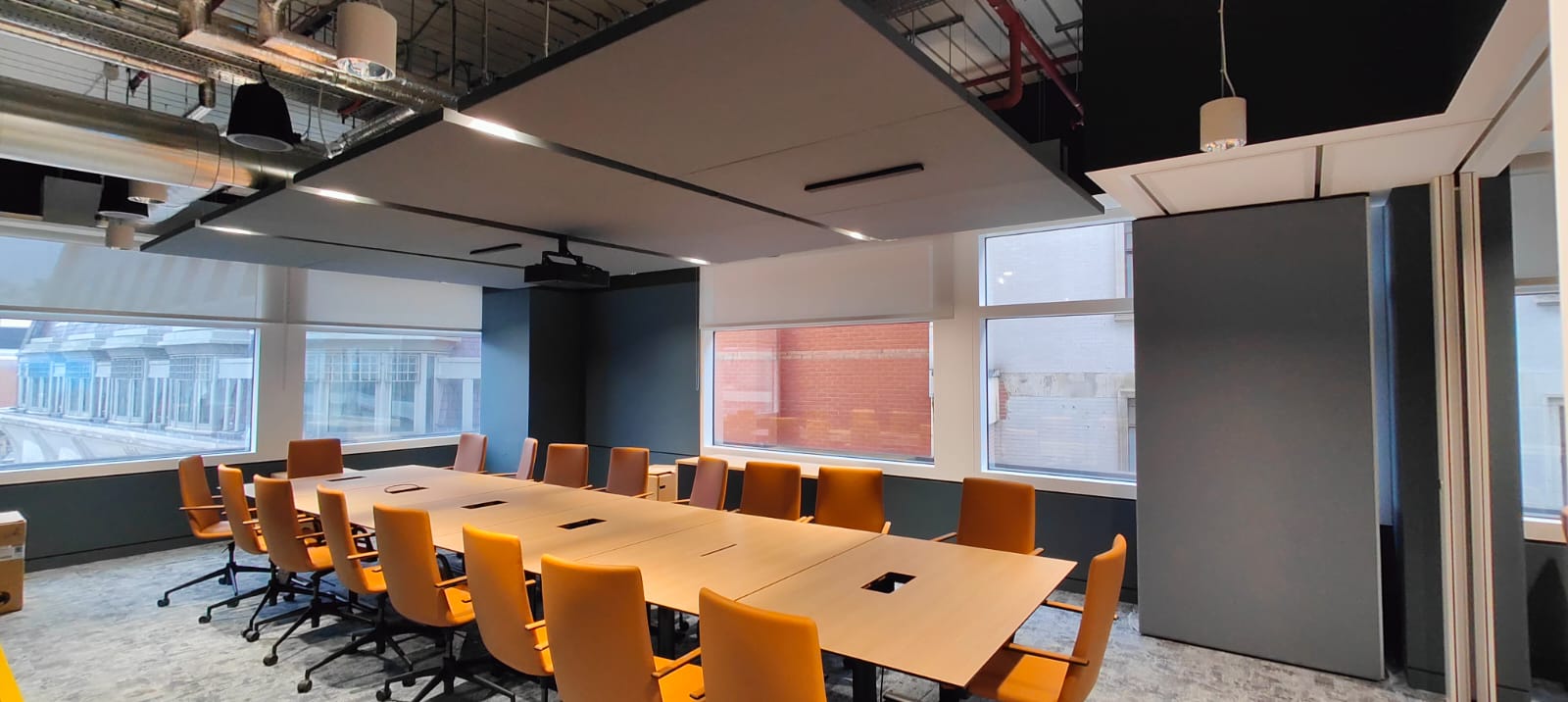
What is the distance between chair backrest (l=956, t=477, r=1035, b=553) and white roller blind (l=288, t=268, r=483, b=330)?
6908 mm

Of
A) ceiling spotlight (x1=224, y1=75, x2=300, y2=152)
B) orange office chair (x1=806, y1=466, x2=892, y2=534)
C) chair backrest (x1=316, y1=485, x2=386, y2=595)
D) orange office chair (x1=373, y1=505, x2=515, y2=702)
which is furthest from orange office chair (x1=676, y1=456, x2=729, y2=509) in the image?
ceiling spotlight (x1=224, y1=75, x2=300, y2=152)

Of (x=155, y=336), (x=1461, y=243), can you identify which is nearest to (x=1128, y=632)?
(x=1461, y=243)

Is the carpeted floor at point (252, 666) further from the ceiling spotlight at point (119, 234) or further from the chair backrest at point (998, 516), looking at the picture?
the ceiling spotlight at point (119, 234)

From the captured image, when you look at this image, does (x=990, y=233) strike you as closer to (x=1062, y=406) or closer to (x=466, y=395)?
(x=1062, y=406)

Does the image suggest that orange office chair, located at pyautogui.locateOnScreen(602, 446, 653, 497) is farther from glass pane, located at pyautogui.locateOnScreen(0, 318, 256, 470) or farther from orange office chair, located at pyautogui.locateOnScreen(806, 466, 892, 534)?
glass pane, located at pyautogui.locateOnScreen(0, 318, 256, 470)

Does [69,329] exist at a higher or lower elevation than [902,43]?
lower

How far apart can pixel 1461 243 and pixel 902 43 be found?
2.78m

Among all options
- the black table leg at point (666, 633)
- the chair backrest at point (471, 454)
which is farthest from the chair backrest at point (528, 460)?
the black table leg at point (666, 633)

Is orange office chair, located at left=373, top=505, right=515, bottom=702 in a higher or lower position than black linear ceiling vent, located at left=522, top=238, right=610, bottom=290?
lower

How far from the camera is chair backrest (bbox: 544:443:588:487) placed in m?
6.06

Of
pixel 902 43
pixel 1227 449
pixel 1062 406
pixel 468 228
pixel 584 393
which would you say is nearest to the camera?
pixel 902 43

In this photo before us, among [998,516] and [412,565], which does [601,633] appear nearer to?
[412,565]

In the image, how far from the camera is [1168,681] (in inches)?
149

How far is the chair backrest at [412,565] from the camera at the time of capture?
3.22 metres
